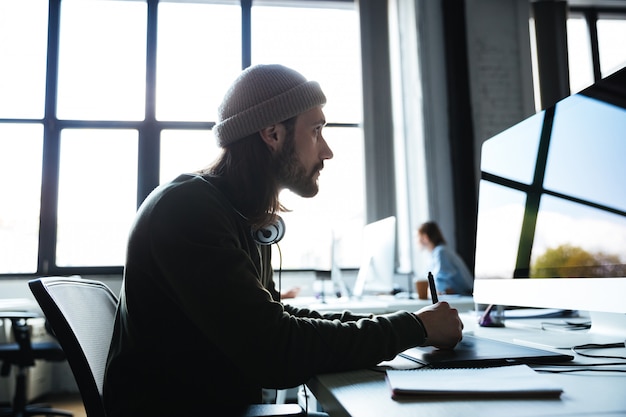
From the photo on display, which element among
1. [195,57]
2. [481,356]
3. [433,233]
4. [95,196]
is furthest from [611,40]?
[481,356]

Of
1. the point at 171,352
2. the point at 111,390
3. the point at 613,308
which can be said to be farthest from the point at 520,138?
the point at 111,390

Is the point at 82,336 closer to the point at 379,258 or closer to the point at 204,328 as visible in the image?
the point at 204,328

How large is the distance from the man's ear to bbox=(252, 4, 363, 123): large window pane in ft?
11.9

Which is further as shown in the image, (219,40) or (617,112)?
(219,40)

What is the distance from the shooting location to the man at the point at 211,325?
80 centimetres

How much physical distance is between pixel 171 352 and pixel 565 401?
597mm

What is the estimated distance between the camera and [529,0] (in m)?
4.76

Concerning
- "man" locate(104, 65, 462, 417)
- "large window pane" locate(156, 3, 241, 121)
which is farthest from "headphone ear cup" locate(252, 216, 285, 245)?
"large window pane" locate(156, 3, 241, 121)

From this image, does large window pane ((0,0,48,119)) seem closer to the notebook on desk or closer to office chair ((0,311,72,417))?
office chair ((0,311,72,417))

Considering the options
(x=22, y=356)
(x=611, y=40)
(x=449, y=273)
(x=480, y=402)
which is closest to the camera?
(x=480, y=402)

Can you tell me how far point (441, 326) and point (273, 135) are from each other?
0.55m

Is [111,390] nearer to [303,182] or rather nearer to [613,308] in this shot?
[303,182]

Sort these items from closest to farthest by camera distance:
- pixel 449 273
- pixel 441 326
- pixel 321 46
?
pixel 441 326 < pixel 449 273 < pixel 321 46

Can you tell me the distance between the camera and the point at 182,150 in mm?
4559
